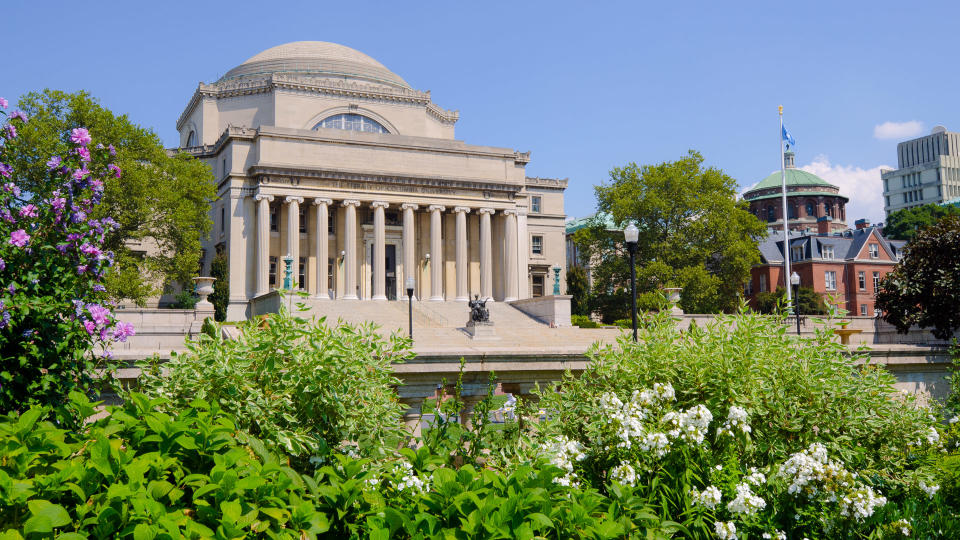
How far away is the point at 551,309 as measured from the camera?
4969 centimetres

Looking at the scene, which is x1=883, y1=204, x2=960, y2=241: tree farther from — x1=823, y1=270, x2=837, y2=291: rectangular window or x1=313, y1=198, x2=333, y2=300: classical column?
x1=313, y1=198, x2=333, y2=300: classical column

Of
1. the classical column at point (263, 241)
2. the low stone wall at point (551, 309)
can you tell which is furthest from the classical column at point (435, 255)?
the classical column at point (263, 241)

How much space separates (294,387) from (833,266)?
8744 centimetres

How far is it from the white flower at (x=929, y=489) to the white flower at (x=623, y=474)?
2693mm

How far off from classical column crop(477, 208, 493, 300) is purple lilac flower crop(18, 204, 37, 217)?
51147 millimetres

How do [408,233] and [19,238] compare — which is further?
[408,233]

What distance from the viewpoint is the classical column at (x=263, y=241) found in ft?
175

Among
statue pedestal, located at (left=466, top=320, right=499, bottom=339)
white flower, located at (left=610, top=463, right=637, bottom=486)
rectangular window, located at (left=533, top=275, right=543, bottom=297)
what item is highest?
rectangular window, located at (left=533, top=275, right=543, bottom=297)

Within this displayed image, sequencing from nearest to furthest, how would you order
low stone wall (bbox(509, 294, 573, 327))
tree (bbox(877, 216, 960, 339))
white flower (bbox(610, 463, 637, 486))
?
1. white flower (bbox(610, 463, 637, 486))
2. tree (bbox(877, 216, 960, 339))
3. low stone wall (bbox(509, 294, 573, 327))

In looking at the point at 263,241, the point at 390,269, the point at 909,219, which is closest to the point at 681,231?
the point at 390,269

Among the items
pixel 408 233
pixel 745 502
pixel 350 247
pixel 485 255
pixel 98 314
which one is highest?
pixel 408 233

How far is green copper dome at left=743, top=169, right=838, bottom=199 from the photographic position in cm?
12888

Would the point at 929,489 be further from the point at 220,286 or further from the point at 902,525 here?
the point at 220,286

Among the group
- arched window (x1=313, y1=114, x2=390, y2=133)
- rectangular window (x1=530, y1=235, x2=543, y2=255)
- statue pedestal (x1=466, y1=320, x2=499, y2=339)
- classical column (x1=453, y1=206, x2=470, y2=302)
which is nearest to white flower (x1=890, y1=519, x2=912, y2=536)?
statue pedestal (x1=466, y1=320, x2=499, y2=339)
